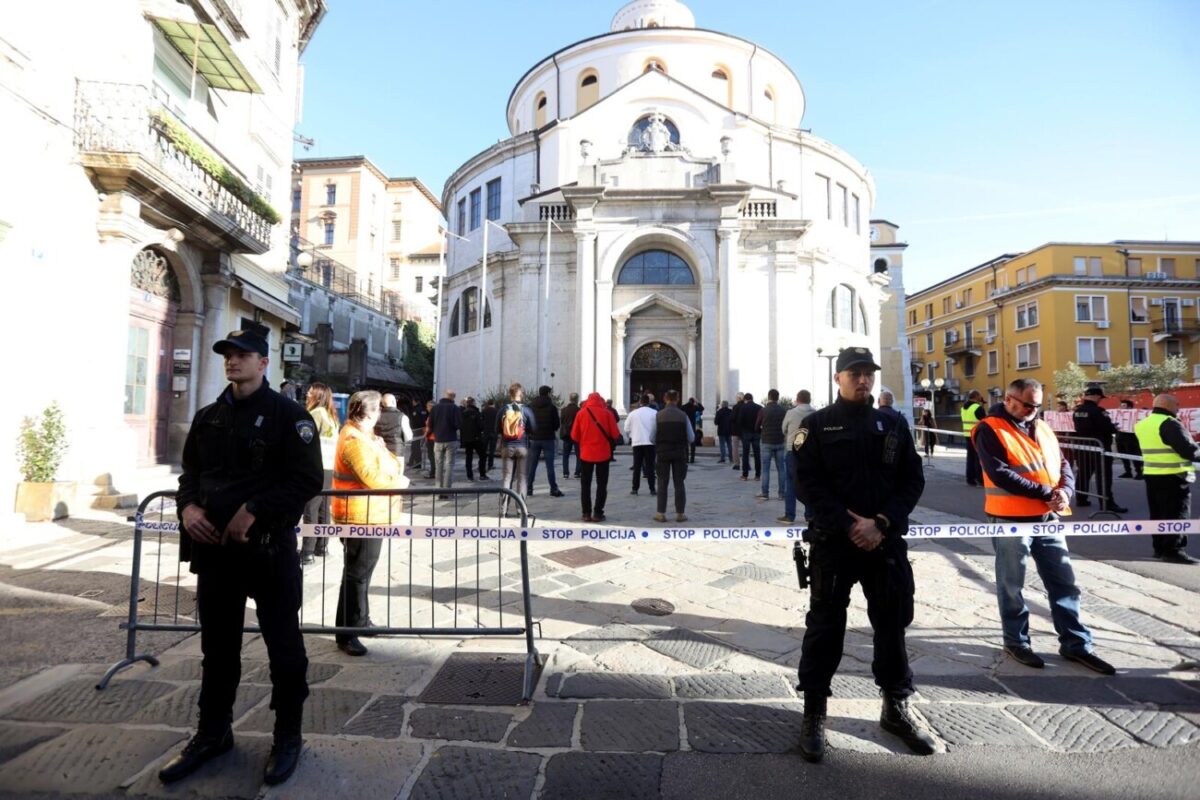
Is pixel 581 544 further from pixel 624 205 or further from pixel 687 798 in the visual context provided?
pixel 624 205

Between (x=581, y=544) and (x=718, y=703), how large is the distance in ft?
12.6

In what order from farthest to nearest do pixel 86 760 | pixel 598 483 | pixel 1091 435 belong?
1. pixel 1091 435
2. pixel 598 483
3. pixel 86 760

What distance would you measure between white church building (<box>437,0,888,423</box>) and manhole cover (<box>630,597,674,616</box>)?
18240 mm

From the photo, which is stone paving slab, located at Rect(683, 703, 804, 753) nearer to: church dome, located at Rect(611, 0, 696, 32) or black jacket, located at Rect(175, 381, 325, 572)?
black jacket, located at Rect(175, 381, 325, 572)

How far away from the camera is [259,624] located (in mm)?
2727

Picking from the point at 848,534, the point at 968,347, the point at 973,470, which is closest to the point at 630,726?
the point at 848,534

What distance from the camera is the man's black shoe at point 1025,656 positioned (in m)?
3.67

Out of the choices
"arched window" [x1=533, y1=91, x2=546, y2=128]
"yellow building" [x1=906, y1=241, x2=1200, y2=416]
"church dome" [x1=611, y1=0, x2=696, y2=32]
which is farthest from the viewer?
"yellow building" [x1=906, y1=241, x2=1200, y2=416]

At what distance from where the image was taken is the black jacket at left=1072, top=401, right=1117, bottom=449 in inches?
394

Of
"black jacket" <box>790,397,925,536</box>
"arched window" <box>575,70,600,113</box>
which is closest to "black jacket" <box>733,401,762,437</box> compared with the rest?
"black jacket" <box>790,397,925,536</box>

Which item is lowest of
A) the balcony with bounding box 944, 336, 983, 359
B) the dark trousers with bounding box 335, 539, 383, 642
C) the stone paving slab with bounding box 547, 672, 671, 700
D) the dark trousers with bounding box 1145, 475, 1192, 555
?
the stone paving slab with bounding box 547, 672, 671, 700

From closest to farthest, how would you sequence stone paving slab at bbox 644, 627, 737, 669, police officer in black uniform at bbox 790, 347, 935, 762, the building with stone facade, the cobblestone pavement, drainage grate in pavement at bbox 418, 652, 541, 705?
the cobblestone pavement → police officer in black uniform at bbox 790, 347, 935, 762 → drainage grate in pavement at bbox 418, 652, 541, 705 → stone paving slab at bbox 644, 627, 737, 669 → the building with stone facade

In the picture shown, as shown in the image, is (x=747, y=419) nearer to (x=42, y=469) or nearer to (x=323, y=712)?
(x=323, y=712)

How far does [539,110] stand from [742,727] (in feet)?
115
